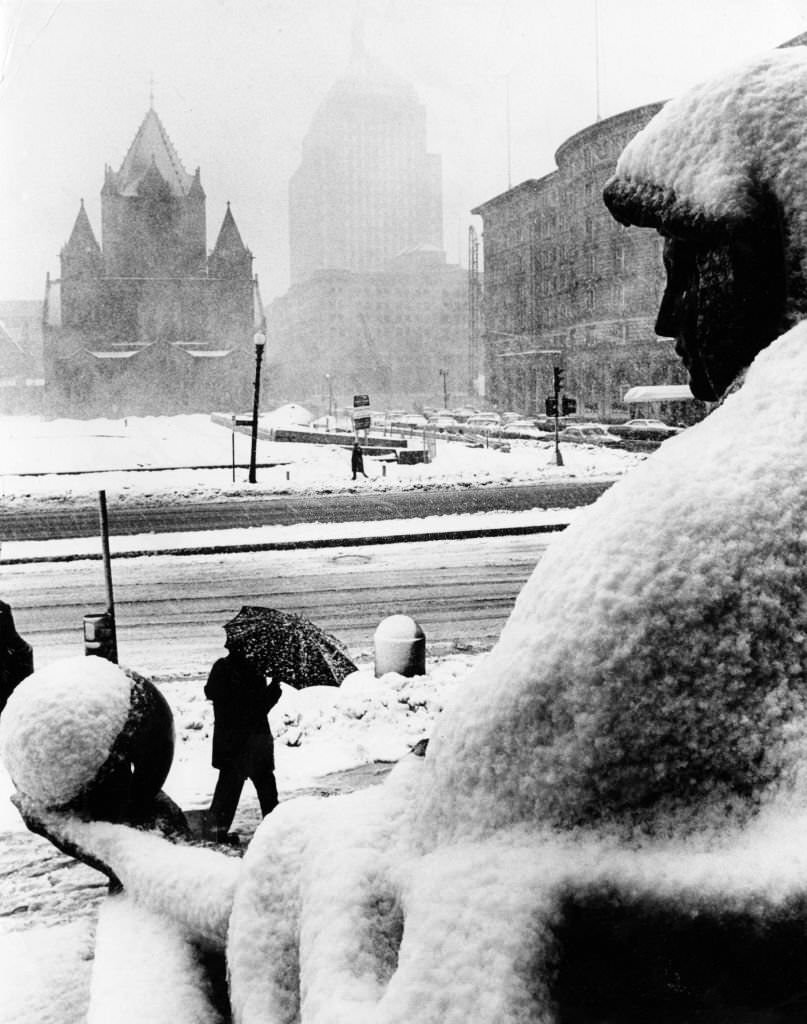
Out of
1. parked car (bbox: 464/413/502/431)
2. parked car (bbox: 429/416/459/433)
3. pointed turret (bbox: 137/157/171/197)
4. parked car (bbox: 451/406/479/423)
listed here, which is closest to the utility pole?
parked car (bbox: 464/413/502/431)

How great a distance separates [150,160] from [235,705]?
55728 millimetres

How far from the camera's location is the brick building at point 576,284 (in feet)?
45.0

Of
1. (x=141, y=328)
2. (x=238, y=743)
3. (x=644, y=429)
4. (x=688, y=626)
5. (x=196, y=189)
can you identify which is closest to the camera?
(x=688, y=626)

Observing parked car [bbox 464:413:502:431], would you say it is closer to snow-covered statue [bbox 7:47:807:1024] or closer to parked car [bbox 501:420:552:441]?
parked car [bbox 501:420:552:441]

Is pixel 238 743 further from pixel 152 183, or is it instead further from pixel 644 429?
pixel 152 183

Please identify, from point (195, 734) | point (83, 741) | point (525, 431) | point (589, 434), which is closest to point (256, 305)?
point (525, 431)

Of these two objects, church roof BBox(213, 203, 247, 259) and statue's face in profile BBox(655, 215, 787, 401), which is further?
church roof BBox(213, 203, 247, 259)

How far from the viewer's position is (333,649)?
6613mm

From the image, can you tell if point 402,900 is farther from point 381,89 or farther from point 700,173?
point 381,89

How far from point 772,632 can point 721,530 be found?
0.42 ft

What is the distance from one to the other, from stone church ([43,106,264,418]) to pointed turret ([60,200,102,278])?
0.06 meters

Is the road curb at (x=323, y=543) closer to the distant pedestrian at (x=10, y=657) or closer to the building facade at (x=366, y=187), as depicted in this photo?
the building facade at (x=366, y=187)

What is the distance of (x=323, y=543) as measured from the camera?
14.1 metres

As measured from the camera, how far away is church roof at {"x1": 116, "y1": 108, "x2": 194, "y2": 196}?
2156 inches
